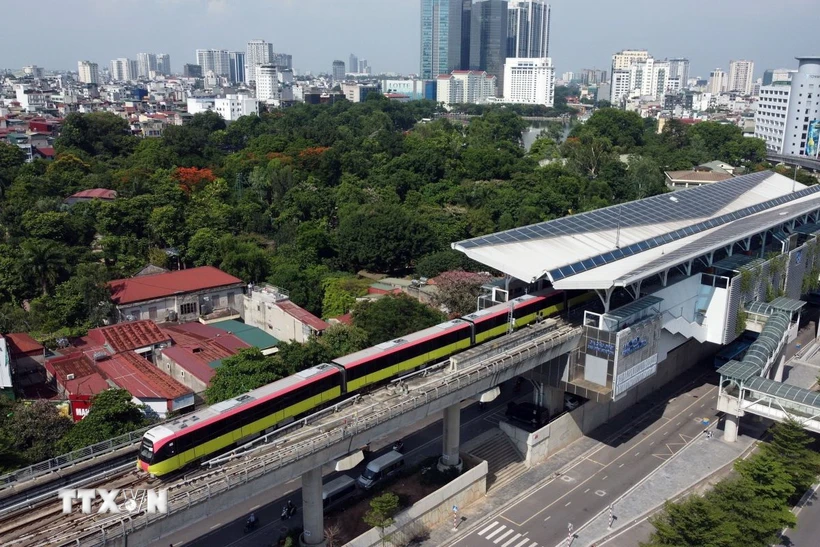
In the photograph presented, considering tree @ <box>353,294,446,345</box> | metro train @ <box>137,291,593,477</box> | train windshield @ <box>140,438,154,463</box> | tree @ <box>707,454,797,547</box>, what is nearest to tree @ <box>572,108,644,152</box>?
tree @ <box>353,294,446,345</box>

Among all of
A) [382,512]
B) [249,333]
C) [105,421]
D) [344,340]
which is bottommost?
[249,333]

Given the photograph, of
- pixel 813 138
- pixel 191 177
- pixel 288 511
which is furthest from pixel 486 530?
pixel 813 138

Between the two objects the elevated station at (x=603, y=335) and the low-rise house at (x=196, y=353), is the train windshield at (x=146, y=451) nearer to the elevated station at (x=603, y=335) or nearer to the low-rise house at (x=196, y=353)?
the elevated station at (x=603, y=335)

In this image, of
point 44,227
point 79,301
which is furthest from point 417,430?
point 44,227

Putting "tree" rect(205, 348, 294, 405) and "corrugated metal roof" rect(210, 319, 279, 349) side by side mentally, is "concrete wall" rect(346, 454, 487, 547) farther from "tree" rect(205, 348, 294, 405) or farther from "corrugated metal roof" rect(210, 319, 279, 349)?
"corrugated metal roof" rect(210, 319, 279, 349)

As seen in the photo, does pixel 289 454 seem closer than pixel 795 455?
Yes

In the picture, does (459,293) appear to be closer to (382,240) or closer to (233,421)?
(382,240)

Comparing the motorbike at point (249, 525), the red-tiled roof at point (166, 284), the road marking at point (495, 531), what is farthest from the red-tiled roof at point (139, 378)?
the road marking at point (495, 531)
